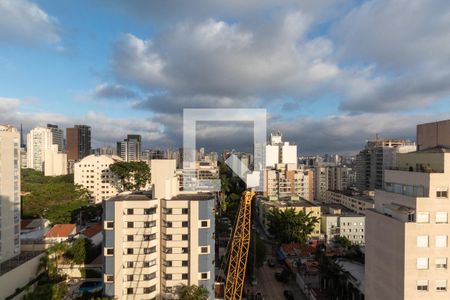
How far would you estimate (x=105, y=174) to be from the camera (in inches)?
1708

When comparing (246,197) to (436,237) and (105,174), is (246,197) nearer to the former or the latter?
(436,237)

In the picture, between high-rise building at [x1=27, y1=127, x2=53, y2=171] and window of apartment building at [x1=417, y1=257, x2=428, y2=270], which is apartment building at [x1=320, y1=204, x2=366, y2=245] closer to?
window of apartment building at [x1=417, y1=257, x2=428, y2=270]

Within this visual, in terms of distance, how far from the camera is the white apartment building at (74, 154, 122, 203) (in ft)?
141

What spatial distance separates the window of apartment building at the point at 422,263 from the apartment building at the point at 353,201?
23914 mm

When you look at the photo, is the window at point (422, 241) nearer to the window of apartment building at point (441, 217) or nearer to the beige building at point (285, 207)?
the window of apartment building at point (441, 217)

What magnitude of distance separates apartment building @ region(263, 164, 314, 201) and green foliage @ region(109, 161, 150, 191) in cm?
1719

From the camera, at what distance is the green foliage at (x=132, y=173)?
39.2m

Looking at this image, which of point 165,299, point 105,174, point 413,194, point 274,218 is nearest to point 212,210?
point 165,299

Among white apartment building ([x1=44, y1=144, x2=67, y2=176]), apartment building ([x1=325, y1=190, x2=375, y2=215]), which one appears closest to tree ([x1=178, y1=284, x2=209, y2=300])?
apartment building ([x1=325, y1=190, x2=375, y2=215])

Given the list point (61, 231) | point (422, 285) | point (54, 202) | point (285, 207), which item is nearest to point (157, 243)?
point (422, 285)

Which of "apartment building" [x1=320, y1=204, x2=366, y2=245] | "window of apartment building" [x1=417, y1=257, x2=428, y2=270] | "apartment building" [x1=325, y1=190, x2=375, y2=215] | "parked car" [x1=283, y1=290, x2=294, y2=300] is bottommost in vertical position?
"parked car" [x1=283, y1=290, x2=294, y2=300]

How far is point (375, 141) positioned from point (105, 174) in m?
52.3

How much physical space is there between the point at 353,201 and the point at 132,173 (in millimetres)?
29689

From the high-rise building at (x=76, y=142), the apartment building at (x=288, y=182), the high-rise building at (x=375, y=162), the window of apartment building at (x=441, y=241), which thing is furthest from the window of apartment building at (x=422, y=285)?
the high-rise building at (x=76, y=142)
